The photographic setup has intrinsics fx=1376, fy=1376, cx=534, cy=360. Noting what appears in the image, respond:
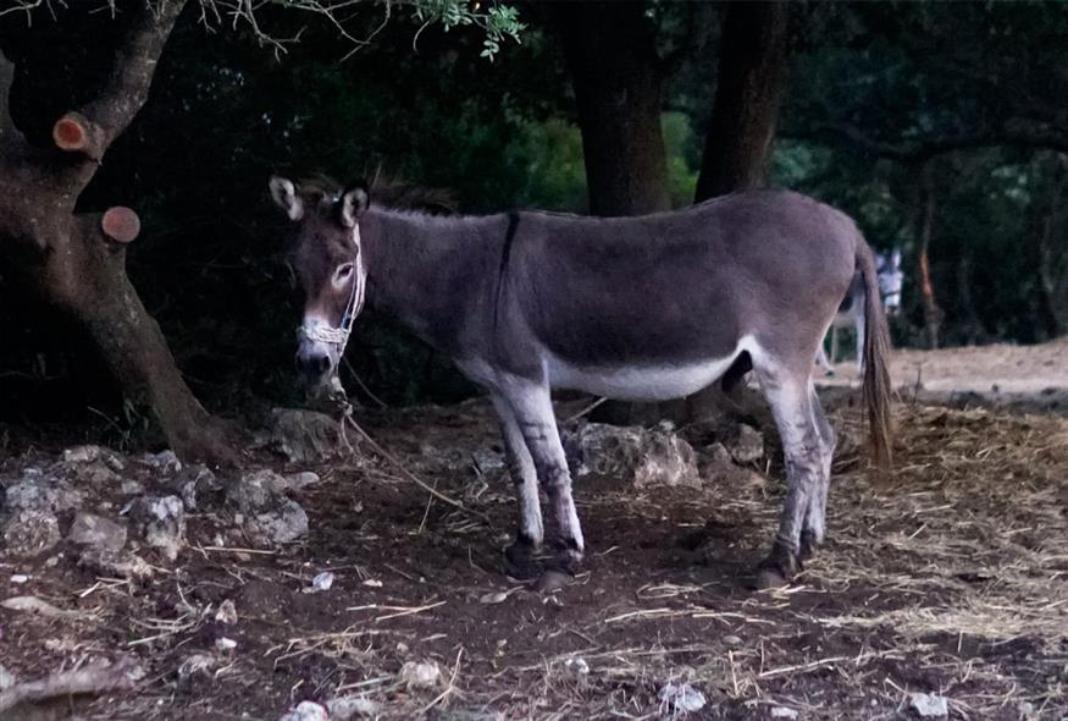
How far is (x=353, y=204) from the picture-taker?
5.42 metres

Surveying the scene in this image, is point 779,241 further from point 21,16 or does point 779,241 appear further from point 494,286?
point 21,16

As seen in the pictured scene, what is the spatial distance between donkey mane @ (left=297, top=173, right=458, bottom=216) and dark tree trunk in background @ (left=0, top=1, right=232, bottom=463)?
996 millimetres

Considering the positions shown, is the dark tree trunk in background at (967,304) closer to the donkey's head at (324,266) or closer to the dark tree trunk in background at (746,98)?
the dark tree trunk in background at (746,98)


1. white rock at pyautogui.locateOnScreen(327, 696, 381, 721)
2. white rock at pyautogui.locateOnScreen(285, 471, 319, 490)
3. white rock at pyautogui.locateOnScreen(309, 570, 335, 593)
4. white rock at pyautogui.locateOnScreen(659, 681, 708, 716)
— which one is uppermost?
white rock at pyautogui.locateOnScreen(659, 681, 708, 716)

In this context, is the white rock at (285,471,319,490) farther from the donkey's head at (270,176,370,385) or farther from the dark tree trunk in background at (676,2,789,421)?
the dark tree trunk in background at (676,2,789,421)

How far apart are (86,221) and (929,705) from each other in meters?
4.44

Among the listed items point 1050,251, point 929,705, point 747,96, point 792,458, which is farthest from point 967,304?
point 929,705

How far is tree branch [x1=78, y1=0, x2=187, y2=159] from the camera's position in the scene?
627 cm

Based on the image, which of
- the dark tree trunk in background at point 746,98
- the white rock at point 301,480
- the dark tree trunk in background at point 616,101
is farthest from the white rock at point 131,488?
the dark tree trunk in background at point 746,98

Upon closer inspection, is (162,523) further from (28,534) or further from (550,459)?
(550,459)

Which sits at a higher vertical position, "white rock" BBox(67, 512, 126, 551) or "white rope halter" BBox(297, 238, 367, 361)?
"white rope halter" BBox(297, 238, 367, 361)

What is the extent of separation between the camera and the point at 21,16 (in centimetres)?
801

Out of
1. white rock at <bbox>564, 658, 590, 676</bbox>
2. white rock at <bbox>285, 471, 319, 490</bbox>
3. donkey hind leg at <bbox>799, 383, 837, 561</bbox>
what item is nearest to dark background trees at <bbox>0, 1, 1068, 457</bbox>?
white rock at <bbox>285, 471, 319, 490</bbox>

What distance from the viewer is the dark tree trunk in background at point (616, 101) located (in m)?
8.36
